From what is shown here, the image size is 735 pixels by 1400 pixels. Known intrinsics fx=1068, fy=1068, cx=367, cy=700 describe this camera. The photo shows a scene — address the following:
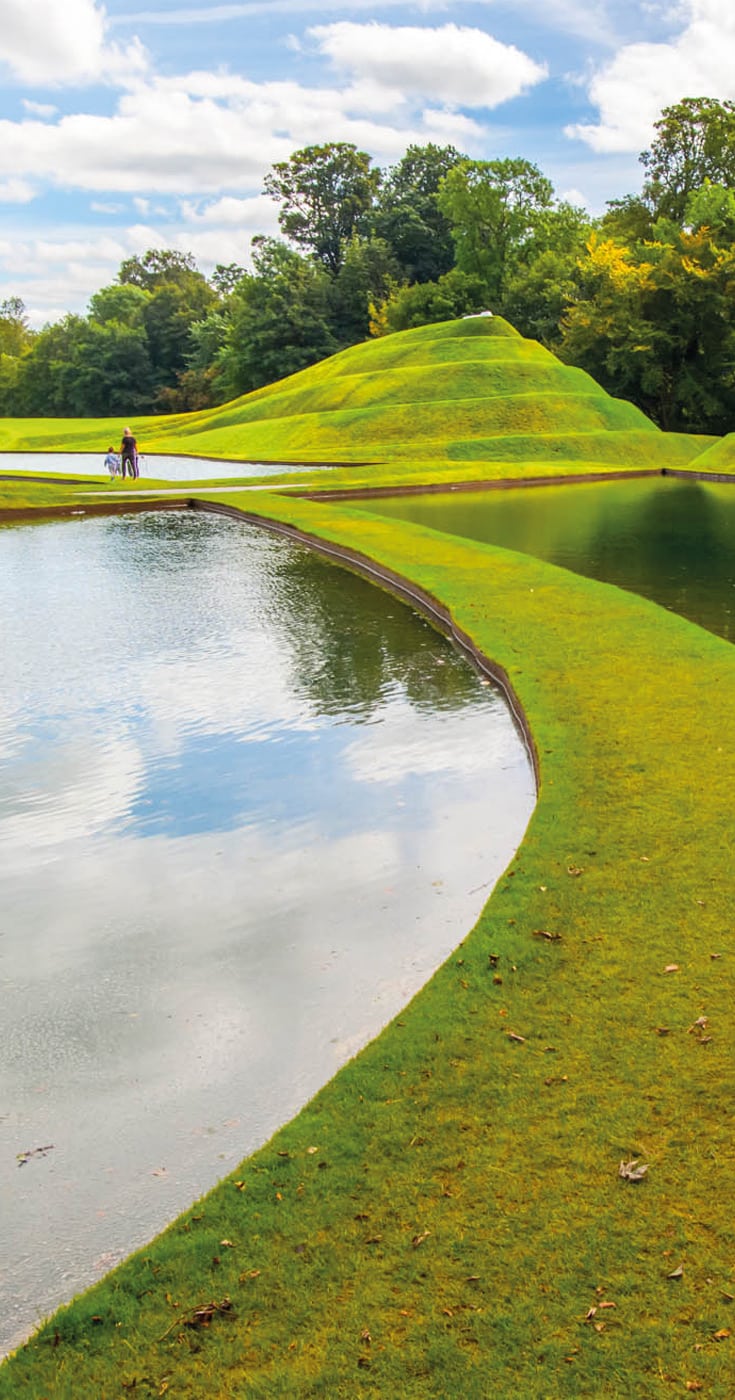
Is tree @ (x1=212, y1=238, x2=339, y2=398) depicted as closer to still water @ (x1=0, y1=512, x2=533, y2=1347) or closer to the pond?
the pond

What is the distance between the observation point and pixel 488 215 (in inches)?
3268

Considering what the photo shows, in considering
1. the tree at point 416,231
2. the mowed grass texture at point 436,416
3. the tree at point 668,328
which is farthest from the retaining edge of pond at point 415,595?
the tree at point 416,231

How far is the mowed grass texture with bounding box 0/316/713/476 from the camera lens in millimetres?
47969

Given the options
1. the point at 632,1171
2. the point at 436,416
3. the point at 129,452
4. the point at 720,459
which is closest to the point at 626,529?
the point at 129,452

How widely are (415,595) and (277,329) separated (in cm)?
7487

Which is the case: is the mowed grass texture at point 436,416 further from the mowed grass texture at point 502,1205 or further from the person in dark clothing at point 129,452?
the mowed grass texture at point 502,1205

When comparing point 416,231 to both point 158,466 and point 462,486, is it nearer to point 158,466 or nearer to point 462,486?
point 158,466

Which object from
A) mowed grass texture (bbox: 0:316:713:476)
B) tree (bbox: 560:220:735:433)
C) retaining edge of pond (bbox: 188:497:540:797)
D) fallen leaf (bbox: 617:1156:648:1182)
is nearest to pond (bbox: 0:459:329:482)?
mowed grass texture (bbox: 0:316:713:476)

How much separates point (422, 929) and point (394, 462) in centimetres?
3966

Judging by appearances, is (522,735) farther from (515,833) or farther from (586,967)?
(586,967)

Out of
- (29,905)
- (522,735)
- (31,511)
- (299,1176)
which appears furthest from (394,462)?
(299,1176)

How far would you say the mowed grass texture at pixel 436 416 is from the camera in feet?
157

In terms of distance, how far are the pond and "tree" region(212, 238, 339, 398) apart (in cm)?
2550

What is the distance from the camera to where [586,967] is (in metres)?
5.27
